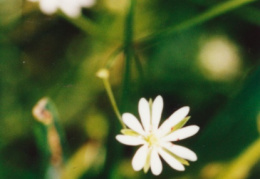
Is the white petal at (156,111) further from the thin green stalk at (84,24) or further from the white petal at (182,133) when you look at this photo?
the thin green stalk at (84,24)

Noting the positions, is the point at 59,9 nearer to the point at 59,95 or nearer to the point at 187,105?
the point at 59,95

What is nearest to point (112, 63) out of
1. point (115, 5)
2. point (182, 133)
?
point (115, 5)

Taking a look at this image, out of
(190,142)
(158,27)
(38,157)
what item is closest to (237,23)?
(158,27)

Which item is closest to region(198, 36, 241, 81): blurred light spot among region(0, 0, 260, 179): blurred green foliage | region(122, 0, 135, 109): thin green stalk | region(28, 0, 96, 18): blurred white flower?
region(0, 0, 260, 179): blurred green foliage

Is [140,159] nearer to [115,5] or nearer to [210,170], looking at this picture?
[210,170]

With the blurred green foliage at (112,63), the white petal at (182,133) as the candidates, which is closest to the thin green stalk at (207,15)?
the blurred green foliage at (112,63)
